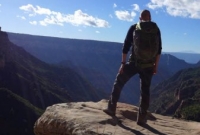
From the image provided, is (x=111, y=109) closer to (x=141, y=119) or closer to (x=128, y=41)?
(x=141, y=119)

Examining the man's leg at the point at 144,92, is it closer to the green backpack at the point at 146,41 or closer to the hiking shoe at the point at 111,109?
the green backpack at the point at 146,41

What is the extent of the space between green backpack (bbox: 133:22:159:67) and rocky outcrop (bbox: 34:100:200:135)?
133 cm

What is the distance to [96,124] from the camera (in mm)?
6082

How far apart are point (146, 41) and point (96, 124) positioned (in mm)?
1761

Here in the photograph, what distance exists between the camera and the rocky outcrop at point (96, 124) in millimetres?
5939

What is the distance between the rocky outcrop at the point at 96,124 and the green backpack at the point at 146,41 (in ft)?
4.36

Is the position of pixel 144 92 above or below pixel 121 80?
below

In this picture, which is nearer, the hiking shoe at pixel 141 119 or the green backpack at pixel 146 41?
the green backpack at pixel 146 41

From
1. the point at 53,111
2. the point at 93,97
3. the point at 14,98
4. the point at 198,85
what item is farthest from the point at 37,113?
the point at 93,97

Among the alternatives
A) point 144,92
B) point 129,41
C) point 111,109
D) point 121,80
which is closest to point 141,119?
point 144,92

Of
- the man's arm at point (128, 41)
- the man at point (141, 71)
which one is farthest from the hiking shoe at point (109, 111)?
the man's arm at point (128, 41)

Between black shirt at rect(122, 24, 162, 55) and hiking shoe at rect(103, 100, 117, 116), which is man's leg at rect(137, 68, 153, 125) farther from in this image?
hiking shoe at rect(103, 100, 117, 116)

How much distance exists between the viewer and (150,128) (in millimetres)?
6422

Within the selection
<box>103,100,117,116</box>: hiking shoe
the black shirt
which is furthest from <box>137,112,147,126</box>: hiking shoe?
the black shirt
